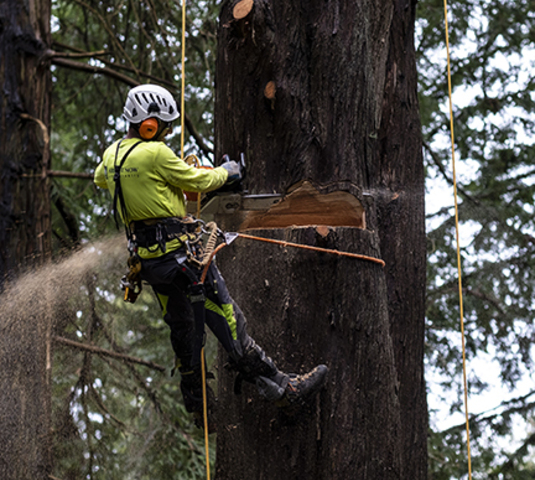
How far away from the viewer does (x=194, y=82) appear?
7977 mm

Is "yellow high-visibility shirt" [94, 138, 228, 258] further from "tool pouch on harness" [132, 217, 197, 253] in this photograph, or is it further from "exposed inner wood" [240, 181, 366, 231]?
"exposed inner wood" [240, 181, 366, 231]

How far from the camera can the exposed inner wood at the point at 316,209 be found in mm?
3521

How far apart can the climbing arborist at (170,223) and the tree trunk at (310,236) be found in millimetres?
149

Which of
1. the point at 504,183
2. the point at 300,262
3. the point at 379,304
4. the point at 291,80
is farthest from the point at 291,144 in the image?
the point at 504,183

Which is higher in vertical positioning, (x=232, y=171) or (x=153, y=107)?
(x=153, y=107)

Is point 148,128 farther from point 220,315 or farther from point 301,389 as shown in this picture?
point 301,389

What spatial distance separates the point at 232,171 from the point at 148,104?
556mm

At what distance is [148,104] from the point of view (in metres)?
3.50

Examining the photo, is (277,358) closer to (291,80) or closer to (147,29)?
(291,80)

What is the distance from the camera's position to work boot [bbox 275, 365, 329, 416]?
3.23m

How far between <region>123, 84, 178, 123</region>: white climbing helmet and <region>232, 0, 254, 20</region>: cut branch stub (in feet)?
1.82

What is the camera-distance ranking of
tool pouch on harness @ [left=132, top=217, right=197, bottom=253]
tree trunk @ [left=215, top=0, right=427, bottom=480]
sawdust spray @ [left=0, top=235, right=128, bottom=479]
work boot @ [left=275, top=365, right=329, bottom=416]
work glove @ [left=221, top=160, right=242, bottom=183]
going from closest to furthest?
work boot @ [left=275, top=365, right=329, bottom=416], tree trunk @ [left=215, top=0, right=427, bottom=480], tool pouch on harness @ [left=132, top=217, right=197, bottom=253], work glove @ [left=221, top=160, right=242, bottom=183], sawdust spray @ [left=0, top=235, right=128, bottom=479]

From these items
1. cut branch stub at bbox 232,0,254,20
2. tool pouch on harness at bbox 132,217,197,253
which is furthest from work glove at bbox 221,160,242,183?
cut branch stub at bbox 232,0,254,20

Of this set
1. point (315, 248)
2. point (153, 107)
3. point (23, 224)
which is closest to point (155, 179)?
point (153, 107)
